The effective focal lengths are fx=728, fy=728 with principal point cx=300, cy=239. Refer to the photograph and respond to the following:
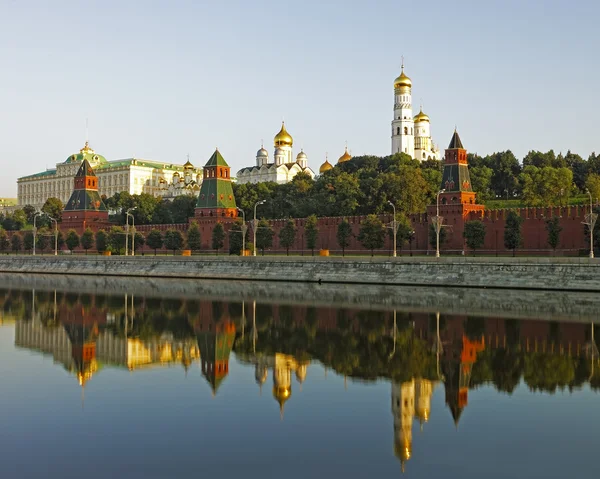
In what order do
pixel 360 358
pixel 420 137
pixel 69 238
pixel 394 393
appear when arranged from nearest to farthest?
pixel 394 393 < pixel 360 358 < pixel 69 238 < pixel 420 137

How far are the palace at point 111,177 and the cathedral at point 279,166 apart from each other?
8872mm

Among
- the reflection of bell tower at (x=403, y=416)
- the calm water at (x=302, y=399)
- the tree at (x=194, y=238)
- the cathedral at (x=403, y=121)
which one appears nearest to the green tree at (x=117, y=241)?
the tree at (x=194, y=238)

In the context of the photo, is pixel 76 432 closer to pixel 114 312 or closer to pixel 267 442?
pixel 267 442

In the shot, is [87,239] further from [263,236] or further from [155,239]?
[263,236]

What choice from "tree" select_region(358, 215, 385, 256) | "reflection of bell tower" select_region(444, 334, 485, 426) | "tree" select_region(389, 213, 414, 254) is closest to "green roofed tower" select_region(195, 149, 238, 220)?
"tree" select_region(358, 215, 385, 256)

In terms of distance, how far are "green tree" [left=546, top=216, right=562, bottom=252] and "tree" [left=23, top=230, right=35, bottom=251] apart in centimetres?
4368

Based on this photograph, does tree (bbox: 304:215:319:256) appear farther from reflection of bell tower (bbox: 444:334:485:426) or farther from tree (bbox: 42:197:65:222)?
tree (bbox: 42:197:65:222)

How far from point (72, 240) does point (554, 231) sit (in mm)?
37668

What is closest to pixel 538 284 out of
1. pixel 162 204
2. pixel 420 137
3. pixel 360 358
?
pixel 360 358

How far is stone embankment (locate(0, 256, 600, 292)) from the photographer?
97.6 ft

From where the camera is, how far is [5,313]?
26250mm

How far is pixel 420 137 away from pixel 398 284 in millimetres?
55627

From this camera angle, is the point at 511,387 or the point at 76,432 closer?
the point at 76,432

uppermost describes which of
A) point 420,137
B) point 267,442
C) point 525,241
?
point 420,137
